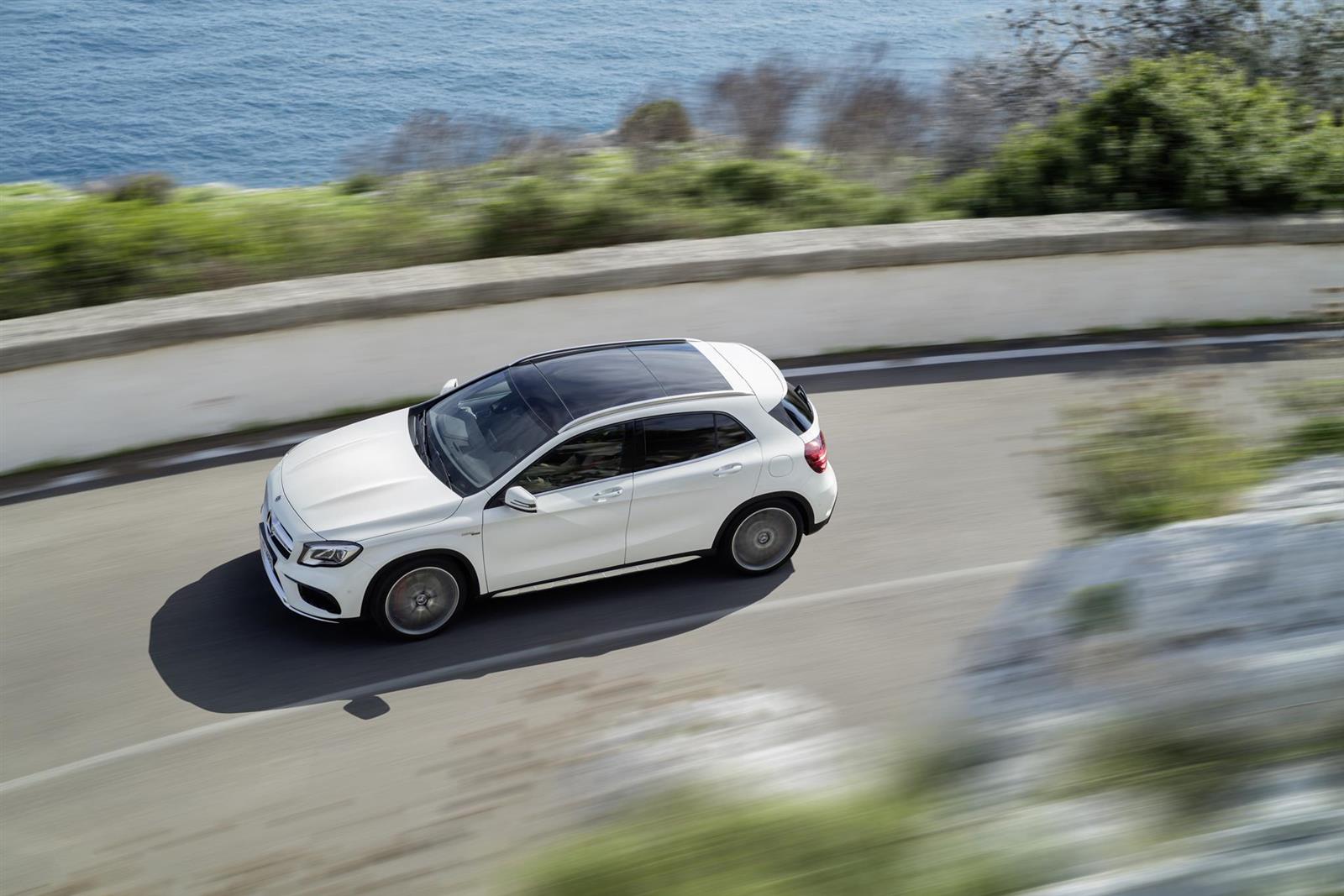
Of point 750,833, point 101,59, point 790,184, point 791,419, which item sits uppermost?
point 101,59

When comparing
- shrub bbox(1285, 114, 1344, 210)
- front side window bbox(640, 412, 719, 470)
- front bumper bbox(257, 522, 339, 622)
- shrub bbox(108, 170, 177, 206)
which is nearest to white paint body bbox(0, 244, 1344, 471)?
shrub bbox(1285, 114, 1344, 210)

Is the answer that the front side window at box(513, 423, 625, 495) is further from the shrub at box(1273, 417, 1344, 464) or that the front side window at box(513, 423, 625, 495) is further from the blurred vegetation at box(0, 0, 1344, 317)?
the blurred vegetation at box(0, 0, 1344, 317)

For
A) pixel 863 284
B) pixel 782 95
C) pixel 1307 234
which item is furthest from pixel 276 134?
pixel 1307 234

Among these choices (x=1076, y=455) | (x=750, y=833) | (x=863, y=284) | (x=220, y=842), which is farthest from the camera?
(x=863, y=284)

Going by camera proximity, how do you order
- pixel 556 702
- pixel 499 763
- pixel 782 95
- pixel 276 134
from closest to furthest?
pixel 499 763 < pixel 556 702 < pixel 782 95 < pixel 276 134

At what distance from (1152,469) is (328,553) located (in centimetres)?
505

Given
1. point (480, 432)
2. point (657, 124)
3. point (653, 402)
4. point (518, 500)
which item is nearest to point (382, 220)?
point (480, 432)

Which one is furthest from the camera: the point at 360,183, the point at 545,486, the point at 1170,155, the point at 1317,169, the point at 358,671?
the point at 360,183

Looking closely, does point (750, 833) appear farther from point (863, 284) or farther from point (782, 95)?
point (782, 95)

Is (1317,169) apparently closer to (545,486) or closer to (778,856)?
(545,486)

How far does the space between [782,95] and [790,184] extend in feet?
11.3

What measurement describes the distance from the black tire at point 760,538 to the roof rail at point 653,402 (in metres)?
0.85

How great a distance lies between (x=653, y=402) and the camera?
8305 mm

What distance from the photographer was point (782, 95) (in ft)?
55.5
